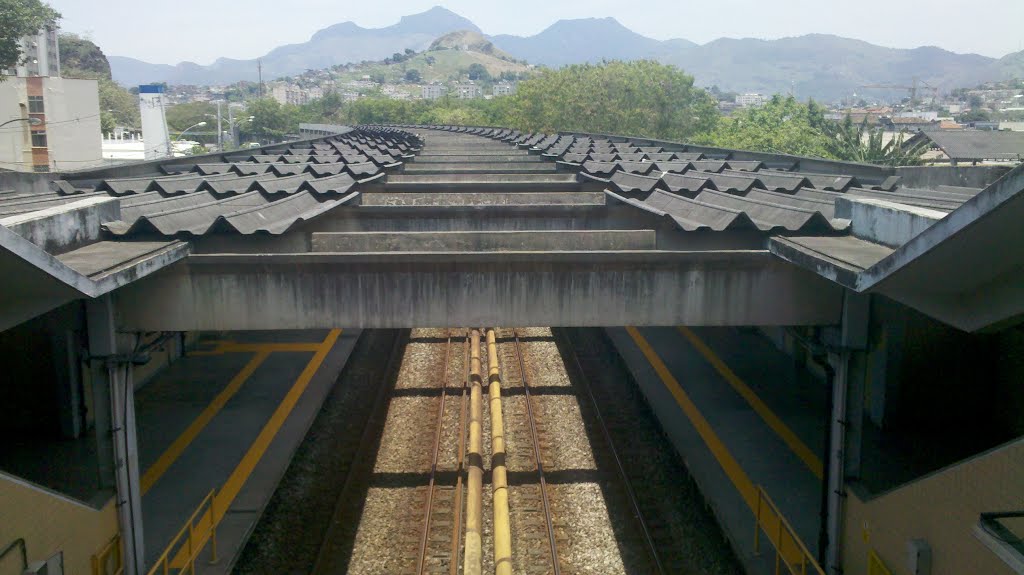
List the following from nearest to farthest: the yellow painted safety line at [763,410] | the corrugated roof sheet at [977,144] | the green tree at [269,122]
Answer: the yellow painted safety line at [763,410] → the corrugated roof sheet at [977,144] → the green tree at [269,122]

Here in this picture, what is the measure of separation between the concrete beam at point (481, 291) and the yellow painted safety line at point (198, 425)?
4324 millimetres

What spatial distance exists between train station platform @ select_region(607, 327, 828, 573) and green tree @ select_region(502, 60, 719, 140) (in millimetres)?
61333

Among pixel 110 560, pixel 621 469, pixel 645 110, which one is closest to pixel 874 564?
pixel 621 469

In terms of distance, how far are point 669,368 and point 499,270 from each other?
9.46 meters

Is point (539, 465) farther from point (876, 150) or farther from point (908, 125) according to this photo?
point (908, 125)

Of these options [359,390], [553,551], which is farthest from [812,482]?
[359,390]

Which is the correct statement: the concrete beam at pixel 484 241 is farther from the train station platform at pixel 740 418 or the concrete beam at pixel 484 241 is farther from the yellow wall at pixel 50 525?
the yellow wall at pixel 50 525

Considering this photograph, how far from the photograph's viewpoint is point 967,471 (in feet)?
20.2

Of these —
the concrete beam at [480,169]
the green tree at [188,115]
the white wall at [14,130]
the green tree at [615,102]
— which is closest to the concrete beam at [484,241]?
the concrete beam at [480,169]

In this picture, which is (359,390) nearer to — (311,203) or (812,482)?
(311,203)

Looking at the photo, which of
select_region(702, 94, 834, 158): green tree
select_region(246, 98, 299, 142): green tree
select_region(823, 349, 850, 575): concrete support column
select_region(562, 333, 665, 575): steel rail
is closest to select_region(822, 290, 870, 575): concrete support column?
select_region(823, 349, 850, 575): concrete support column

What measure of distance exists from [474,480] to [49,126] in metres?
54.1

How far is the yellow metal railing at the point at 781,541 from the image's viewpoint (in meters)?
8.42

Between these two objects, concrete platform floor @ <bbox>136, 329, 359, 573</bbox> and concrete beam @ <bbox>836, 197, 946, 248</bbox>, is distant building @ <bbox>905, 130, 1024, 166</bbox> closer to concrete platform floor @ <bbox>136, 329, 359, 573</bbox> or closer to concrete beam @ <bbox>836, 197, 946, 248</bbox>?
concrete platform floor @ <bbox>136, 329, 359, 573</bbox>
